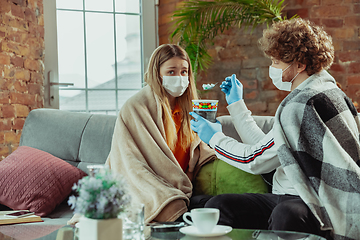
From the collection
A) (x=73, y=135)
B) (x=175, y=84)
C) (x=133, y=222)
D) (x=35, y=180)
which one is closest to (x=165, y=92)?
(x=175, y=84)

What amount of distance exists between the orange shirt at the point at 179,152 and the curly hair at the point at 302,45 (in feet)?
2.12

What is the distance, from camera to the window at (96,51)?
3.06 m

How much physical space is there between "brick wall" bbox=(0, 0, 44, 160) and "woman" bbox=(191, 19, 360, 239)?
165cm

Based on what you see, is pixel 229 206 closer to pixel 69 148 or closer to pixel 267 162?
pixel 267 162

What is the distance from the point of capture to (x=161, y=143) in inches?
72.5

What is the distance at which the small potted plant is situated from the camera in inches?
32.6

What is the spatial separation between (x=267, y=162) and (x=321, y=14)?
193 cm

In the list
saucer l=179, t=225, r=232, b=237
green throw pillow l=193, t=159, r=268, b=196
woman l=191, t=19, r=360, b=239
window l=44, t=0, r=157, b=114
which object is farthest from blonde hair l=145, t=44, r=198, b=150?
window l=44, t=0, r=157, b=114

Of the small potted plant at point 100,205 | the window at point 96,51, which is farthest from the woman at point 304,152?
the window at point 96,51

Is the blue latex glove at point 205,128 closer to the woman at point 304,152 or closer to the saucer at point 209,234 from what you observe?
the woman at point 304,152

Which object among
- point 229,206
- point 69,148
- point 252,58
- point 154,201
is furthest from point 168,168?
point 252,58

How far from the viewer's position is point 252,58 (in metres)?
3.11

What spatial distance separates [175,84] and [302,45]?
0.66 meters

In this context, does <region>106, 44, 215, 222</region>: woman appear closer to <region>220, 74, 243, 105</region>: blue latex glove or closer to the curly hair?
<region>220, 74, 243, 105</region>: blue latex glove
